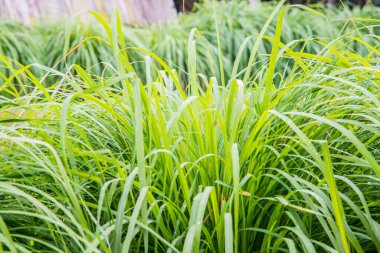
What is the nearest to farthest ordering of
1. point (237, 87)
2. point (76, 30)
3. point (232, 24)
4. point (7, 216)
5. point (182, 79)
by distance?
point (7, 216), point (237, 87), point (182, 79), point (76, 30), point (232, 24)

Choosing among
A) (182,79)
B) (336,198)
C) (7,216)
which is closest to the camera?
(336,198)

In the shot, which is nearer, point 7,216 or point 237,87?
point 7,216

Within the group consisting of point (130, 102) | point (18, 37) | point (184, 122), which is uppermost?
point (130, 102)

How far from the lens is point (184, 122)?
1.50 metres

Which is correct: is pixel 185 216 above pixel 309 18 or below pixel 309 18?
above

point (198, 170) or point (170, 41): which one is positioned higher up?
point (198, 170)

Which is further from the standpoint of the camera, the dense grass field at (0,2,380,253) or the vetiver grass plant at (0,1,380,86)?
the vetiver grass plant at (0,1,380,86)

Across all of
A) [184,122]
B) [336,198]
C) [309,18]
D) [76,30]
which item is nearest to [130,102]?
[184,122]

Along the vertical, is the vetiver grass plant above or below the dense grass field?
below

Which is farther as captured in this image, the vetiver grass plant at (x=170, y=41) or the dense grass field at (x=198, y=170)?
the vetiver grass plant at (x=170, y=41)

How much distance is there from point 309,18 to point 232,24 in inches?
33.0

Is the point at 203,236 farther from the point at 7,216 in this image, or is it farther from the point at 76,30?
the point at 76,30

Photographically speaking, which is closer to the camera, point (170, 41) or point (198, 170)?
point (198, 170)

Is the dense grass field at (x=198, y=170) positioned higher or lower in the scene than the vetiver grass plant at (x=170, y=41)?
higher
